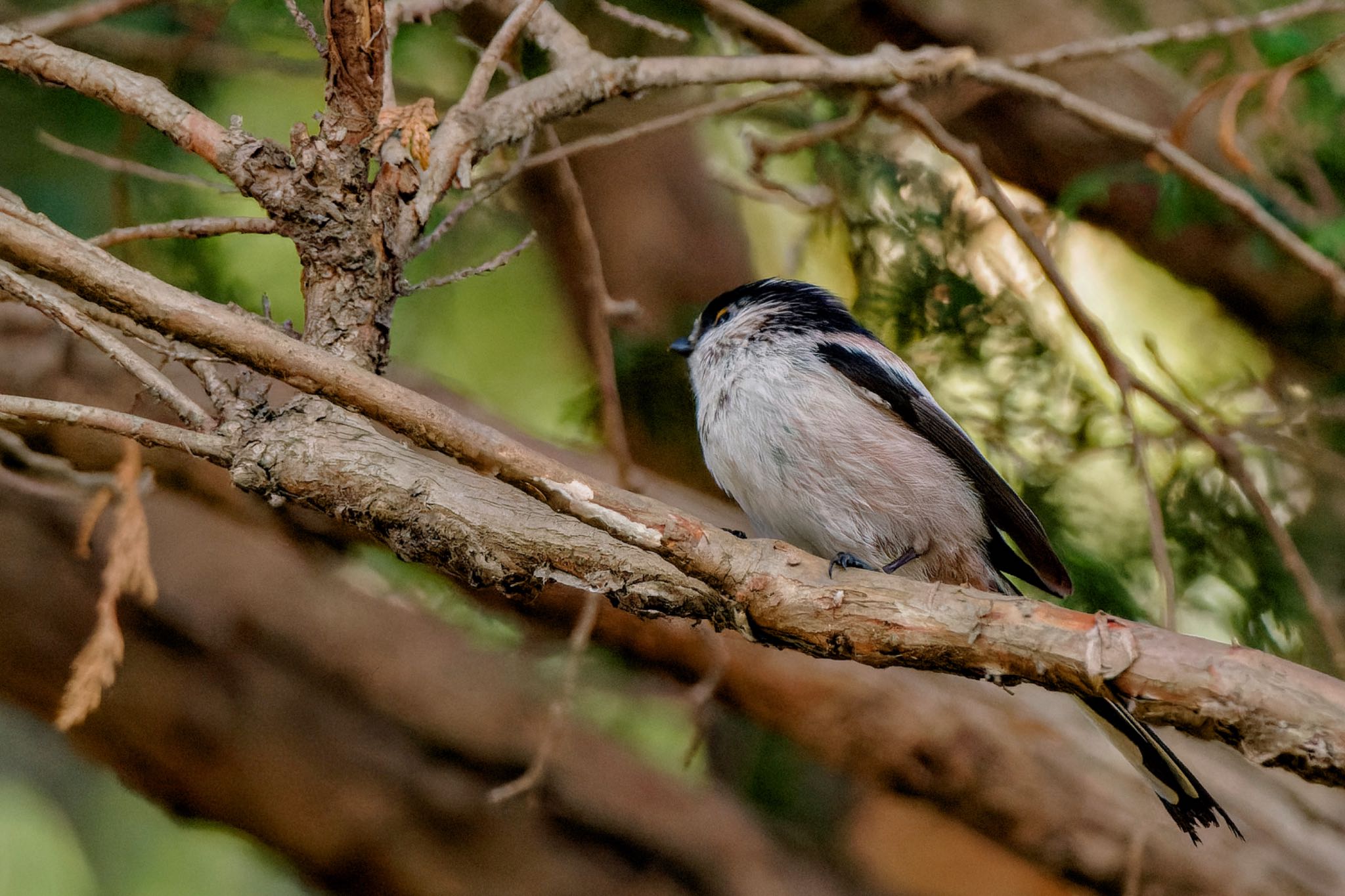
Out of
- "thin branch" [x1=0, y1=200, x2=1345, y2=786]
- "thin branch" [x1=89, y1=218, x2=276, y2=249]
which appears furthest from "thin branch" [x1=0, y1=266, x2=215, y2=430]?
"thin branch" [x1=89, y1=218, x2=276, y2=249]

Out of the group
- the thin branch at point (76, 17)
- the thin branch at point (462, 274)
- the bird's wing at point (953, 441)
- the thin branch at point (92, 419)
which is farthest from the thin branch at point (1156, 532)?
the thin branch at point (76, 17)

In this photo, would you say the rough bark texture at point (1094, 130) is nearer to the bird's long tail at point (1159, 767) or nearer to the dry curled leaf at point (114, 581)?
the bird's long tail at point (1159, 767)

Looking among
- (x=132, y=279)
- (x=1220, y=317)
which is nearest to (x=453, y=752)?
(x=132, y=279)

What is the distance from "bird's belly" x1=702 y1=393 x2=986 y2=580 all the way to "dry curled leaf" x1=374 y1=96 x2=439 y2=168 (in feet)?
3.61

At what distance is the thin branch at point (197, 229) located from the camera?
1972 mm

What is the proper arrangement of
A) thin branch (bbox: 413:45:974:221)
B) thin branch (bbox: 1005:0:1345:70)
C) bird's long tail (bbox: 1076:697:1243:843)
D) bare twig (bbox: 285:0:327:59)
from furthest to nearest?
thin branch (bbox: 1005:0:1345:70), thin branch (bbox: 413:45:974:221), bird's long tail (bbox: 1076:697:1243:843), bare twig (bbox: 285:0:327:59)

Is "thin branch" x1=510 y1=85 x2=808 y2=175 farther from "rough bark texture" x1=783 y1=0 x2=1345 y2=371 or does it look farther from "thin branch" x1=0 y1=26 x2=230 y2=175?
"rough bark texture" x1=783 y1=0 x2=1345 y2=371

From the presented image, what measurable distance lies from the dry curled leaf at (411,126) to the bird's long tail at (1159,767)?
65.9 inches

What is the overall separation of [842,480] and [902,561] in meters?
0.27

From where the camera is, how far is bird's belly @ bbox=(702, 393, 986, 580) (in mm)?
2607

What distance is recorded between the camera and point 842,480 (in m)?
2.62

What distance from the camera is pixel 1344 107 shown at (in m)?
3.66

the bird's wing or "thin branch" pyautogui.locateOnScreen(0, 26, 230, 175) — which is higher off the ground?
"thin branch" pyautogui.locateOnScreen(0, 26, 230, 175)

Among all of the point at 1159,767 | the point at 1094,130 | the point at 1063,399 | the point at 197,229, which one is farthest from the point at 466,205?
the point at 1094,130
